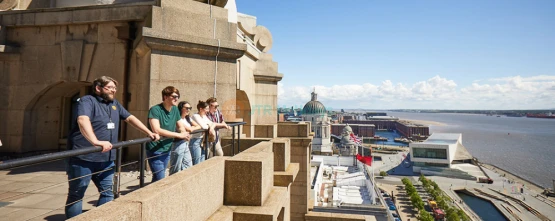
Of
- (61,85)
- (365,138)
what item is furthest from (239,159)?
(365,138)

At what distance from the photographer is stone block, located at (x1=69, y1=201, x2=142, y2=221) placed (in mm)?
1812

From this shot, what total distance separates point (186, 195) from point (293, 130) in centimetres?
675

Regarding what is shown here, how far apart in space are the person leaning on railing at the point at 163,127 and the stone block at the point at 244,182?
888 mm

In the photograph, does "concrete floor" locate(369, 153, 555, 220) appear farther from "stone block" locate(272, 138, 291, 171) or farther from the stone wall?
the stone wall

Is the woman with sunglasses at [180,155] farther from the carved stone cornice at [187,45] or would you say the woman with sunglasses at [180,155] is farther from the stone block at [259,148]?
the carved stone cornice at [187,45]

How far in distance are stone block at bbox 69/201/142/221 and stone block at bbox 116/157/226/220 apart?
0.06 metres

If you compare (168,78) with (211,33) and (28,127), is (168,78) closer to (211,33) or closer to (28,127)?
(211,33)

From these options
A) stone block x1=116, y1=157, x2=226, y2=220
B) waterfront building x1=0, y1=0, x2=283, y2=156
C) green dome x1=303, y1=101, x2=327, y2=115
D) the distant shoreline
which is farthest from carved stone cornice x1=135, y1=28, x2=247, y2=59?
green dome x1=303, y1=101, x2=327, y2=115

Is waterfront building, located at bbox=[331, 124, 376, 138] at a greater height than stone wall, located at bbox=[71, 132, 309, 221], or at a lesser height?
lesser

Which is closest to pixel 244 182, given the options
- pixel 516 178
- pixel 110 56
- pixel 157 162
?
pixel 157 162

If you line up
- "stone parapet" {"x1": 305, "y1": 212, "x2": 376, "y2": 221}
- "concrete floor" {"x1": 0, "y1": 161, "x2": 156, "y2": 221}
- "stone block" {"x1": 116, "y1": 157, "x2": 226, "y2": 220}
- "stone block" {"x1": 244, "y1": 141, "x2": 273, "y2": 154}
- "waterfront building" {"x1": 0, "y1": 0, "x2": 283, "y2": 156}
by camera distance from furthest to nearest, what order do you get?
"stone parapet" {"x1": 305, "y1": 212, "x2": 376, "y2": 221} → "waterfront building" {"x1": 0, "y1": 0, "x2": 283, "y2": 156} → "stone block" {"x1": 244, "y1": 141, "x2": 273, "y2": 154} → "concrete floor" {"x1": 0, "y1": 161, "x2": 156, "y2": 221} → "stone block" {"x1": 116, "y1": 157, "x2": 226, "y2": 220}

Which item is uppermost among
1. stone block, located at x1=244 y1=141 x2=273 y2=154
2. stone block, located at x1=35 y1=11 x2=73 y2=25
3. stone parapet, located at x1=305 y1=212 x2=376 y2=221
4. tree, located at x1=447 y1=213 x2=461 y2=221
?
stone block, located at x1=35 y1=11 x2=73 y2=25

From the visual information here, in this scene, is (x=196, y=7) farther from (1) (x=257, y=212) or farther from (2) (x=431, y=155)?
(2) (x=431, y=155)

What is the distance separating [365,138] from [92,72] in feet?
485
